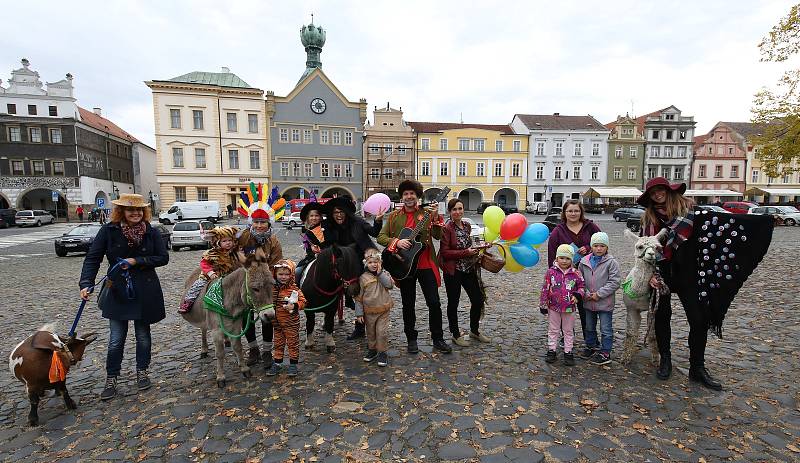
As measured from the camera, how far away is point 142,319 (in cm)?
410

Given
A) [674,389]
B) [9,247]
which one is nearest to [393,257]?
[674,389]

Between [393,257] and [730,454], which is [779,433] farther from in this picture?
[393,257]

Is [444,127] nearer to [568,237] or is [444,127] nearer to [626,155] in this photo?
[626,155]

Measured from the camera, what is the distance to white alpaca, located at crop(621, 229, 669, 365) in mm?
4062

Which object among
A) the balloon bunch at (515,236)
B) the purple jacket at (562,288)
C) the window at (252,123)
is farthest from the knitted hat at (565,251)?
the window at (252,123)

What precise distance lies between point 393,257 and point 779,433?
373cm

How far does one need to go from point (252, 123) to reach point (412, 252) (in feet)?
143

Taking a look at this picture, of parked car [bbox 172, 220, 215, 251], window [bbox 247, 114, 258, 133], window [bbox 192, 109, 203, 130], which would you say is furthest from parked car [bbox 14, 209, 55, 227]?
parked car [bbox 172, 220, 215, 251]

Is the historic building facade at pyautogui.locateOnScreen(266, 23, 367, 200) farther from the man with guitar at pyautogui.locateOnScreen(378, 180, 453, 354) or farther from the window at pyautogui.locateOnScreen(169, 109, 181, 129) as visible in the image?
the man with guitar at pyautogui.locateOnScreen(378, 180, 453, 354)

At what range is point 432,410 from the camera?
144 inches

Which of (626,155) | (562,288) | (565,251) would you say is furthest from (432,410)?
(626,155)

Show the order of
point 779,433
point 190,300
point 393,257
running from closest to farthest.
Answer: point 779,433 → point 190,300 → point 393,257

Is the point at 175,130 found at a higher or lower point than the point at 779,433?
higher

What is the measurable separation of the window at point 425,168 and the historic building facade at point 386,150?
56.2 inches
